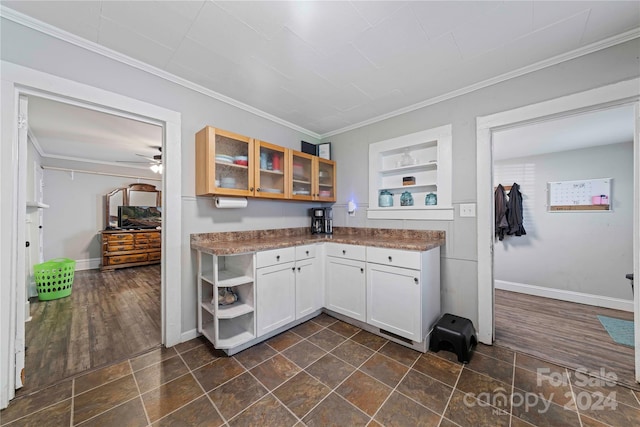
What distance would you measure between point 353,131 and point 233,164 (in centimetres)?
167

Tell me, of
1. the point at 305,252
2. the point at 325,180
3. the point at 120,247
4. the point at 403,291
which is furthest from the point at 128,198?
the point at 403,291

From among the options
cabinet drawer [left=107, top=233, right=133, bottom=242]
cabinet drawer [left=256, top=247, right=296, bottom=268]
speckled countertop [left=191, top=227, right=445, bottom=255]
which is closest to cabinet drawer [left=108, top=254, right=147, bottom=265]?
cabinet drawer [left=107, top=233, right=133, bottom=242]

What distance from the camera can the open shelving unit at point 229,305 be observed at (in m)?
1.93

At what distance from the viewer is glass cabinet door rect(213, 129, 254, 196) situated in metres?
2.15

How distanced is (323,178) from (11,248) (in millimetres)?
2724

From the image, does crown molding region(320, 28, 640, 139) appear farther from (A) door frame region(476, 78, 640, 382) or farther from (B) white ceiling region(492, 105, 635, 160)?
(B) white ceiling region(492, 105, 635, 160)

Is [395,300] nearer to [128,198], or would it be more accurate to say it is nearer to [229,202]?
[229,202]

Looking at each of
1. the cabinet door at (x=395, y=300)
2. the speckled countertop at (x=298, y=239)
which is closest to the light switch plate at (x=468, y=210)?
the speckled countertop at (x=298, y=239)

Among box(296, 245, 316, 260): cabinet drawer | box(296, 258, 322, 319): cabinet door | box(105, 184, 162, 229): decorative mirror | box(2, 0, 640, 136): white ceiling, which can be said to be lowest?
box(296, 258, 322, 319): cabinet door

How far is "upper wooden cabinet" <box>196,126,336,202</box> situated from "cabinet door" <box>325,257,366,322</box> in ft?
3.09

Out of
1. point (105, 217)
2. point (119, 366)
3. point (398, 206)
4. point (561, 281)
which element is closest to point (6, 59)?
point (119, 366)

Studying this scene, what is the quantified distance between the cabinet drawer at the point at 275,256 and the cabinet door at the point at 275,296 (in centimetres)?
4

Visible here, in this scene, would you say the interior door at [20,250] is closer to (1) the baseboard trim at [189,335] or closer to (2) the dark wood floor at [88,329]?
(2) the dark wood floor at [88,329]

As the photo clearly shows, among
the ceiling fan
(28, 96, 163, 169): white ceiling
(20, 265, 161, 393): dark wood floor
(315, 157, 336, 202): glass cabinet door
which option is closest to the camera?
(20, 265, 161, 393): dark wood floor
